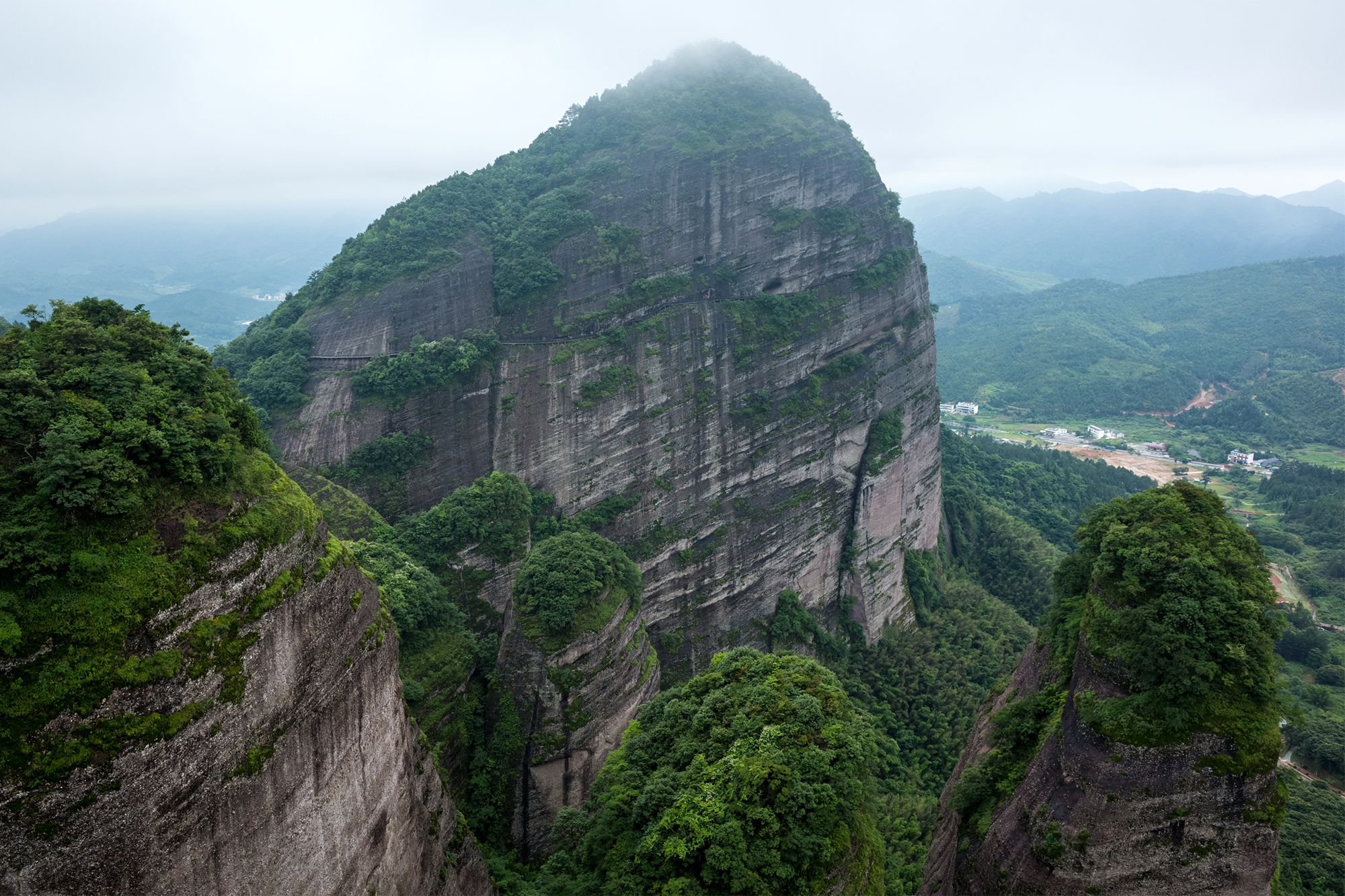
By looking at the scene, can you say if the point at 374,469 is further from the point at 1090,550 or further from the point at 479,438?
the point at 1090,550

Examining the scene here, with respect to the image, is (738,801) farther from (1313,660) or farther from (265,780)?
(1313,660)

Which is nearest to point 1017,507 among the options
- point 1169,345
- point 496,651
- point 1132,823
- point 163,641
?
point 496,651

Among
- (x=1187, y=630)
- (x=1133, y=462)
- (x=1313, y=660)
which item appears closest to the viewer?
(x=1187, y=630)

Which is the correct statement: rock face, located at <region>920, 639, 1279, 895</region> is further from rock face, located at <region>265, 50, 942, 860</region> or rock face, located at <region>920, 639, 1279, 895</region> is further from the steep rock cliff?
rock face, located at <region>265, 50, 942, 860</region>

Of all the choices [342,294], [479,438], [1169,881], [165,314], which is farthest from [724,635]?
[165,314]

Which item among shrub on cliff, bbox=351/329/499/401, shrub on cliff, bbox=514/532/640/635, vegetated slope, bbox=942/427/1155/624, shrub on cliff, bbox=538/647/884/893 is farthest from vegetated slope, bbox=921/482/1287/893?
shrub on cliff, bbox=351/329/499/401

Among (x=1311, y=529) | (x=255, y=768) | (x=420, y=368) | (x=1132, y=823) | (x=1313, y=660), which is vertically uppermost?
(x=420, y=368)

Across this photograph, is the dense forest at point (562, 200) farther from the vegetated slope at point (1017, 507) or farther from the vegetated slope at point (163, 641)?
the vegetated slope at point (163, 641)
